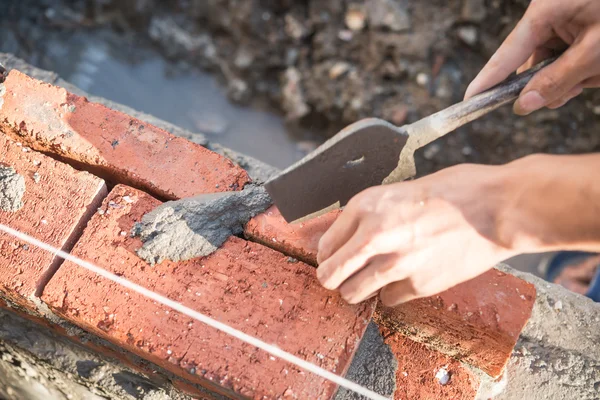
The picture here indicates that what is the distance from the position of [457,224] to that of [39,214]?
1.40 meters

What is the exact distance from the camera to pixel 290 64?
3.83 metres

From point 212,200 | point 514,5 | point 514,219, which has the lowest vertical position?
point 514,5

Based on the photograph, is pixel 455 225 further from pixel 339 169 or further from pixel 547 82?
pixel 547 82

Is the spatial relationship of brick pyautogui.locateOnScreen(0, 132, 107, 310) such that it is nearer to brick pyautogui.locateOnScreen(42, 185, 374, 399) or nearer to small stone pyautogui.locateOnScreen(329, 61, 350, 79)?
brick pyautogui.locateOnScreen(42, 185, 374, 399)

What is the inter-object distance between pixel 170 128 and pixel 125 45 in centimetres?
208

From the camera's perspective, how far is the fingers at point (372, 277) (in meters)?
1.40

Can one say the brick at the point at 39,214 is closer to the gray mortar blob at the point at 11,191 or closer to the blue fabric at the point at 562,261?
the gray mortar blob at the point at 11,191

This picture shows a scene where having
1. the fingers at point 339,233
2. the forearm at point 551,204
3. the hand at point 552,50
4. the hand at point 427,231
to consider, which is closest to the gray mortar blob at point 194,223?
the fingers at point 339,233

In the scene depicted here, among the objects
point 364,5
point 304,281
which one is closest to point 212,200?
point 304,281

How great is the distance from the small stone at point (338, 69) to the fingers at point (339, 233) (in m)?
2.41

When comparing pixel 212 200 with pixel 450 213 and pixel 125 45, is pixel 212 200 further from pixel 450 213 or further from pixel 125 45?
pixel 125 45

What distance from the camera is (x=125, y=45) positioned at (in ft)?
13.3

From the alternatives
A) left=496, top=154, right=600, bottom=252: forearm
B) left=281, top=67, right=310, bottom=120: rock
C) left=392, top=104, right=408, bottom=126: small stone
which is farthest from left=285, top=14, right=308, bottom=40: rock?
left=496, top=154, right=600, bottom=252: forearm

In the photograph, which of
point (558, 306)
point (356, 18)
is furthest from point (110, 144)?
point (356, 18)
